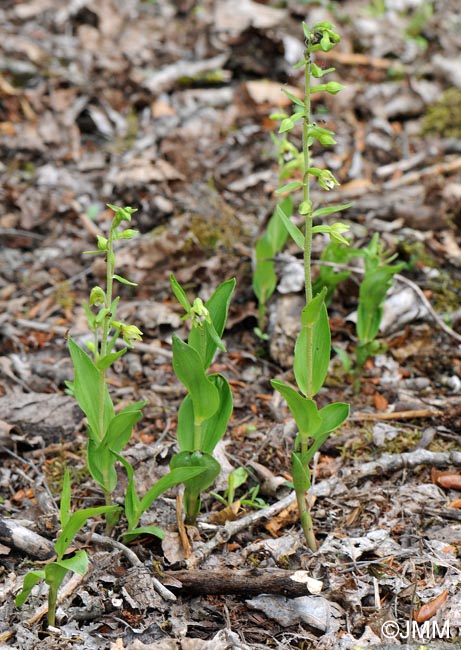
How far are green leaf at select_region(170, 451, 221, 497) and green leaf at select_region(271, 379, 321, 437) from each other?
1.21 ft

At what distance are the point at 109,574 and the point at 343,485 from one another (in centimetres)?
109

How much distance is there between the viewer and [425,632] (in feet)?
7.52

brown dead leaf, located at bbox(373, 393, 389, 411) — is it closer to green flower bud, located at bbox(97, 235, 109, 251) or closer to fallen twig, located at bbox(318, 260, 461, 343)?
fallen twig, located at bbox(318, 260, 461, 343)

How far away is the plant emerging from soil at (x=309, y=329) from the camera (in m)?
2.36

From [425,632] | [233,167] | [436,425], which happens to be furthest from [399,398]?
[233,167]

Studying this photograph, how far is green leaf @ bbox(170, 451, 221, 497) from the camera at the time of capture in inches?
103

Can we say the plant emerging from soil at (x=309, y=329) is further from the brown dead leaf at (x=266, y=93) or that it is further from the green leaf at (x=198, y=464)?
the brown dead leaf at (x=266, y=93)

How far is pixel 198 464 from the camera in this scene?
2627mm

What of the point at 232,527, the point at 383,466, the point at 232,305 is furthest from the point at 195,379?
the point at 232,305

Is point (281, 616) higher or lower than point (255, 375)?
higher

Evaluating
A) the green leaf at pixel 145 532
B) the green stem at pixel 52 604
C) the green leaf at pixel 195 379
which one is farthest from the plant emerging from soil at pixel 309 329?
the green stem at pixel 52 604

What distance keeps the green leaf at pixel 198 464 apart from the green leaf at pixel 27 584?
2.07 ft

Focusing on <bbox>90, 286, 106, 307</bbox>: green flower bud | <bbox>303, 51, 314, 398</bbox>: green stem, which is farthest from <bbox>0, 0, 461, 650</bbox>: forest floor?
<bbox>90, 286, 106, 307</bbox>: green flower bud

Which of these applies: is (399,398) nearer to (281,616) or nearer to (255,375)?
(255,375)
